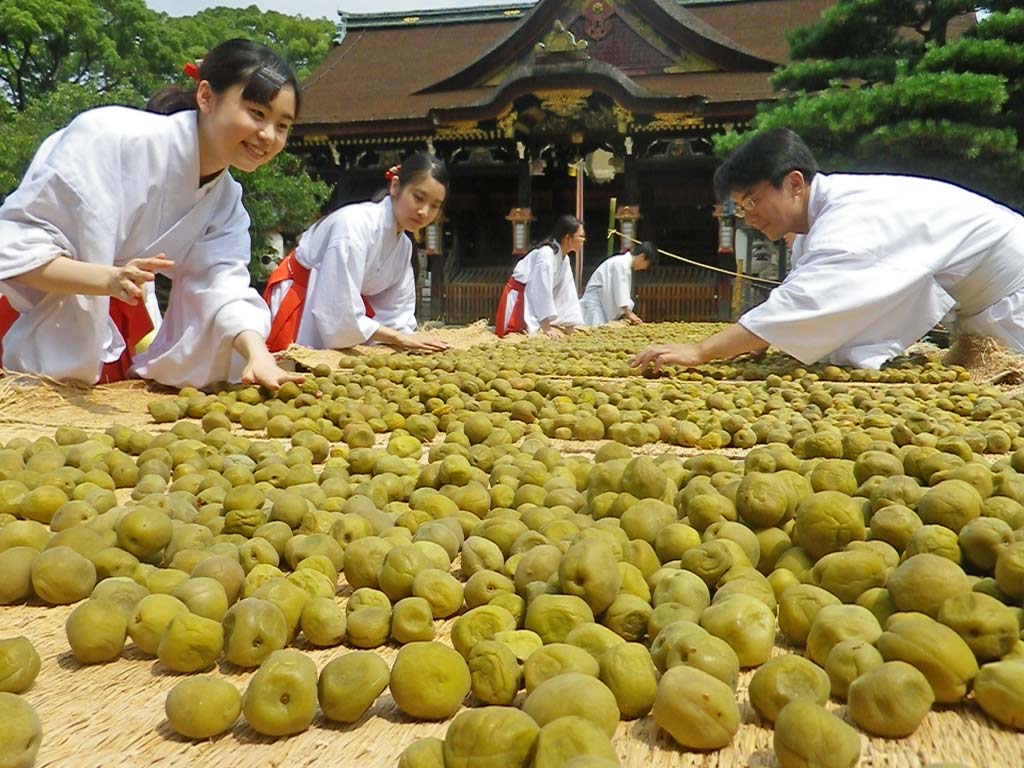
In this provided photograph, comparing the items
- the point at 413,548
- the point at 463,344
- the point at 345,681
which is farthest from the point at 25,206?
the point at 463,344

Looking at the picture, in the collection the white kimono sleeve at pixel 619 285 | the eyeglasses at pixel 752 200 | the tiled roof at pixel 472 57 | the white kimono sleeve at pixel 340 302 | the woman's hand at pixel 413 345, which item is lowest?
the white kimono sleeve at pixel 619 285

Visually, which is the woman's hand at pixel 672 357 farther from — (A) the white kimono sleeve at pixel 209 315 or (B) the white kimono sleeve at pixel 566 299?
(B) the white kimono sleeve at pixel 566 299

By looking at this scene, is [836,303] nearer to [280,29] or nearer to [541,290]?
[541,290]

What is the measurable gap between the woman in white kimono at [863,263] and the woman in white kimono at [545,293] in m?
4.10

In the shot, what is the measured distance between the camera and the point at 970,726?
0.96 meters

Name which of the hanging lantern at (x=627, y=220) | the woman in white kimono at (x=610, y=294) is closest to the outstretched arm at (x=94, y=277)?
the woman in white kimono at (x=610, y=294)

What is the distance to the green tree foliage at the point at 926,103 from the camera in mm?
7867

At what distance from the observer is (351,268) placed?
4961mm

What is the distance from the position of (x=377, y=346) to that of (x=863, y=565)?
4097 millimetres

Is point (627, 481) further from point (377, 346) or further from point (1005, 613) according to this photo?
point (377, 346)

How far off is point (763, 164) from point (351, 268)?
2348 millimetres

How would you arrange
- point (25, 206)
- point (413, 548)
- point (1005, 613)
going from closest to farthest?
1. point (1005, 613)
2. point (413, 548)
3. point (25, 206)

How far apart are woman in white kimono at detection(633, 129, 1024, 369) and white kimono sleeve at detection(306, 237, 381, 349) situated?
1.65 meters

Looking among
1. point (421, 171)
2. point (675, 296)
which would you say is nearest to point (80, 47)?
point (675, 296)
